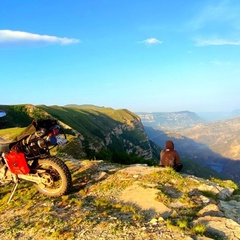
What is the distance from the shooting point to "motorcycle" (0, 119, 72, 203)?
965cm

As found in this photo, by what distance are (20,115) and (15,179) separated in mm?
90701

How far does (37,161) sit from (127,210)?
3.63 m

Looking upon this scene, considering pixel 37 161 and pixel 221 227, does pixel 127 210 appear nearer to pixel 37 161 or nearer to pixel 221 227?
pixel 221 227

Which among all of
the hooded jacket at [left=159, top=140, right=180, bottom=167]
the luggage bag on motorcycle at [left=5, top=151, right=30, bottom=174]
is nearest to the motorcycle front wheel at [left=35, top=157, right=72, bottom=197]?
the luggage bag on motorcycle at [left=5, top=151, right=30, bottom=174]

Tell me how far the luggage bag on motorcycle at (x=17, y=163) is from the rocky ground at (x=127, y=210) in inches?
38.3

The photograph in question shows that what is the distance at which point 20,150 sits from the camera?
10.0 meters

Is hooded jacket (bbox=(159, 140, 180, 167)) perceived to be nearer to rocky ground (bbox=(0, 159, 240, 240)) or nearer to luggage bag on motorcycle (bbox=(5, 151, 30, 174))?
rocky ground (bbox=(0, 159, 240, 240))

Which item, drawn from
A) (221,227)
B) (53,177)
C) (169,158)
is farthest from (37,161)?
(169,158)

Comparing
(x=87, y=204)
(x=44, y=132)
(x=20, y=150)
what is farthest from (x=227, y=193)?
(x=20, y=150)

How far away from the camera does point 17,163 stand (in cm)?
984

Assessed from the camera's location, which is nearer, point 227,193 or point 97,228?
point 97,228

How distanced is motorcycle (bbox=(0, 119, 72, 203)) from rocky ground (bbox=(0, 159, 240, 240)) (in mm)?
475

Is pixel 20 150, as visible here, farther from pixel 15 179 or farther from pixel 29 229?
pixel 29 229

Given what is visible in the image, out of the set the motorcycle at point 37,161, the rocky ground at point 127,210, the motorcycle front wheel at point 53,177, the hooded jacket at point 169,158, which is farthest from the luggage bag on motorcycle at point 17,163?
the hooded jacket at point 169,158
